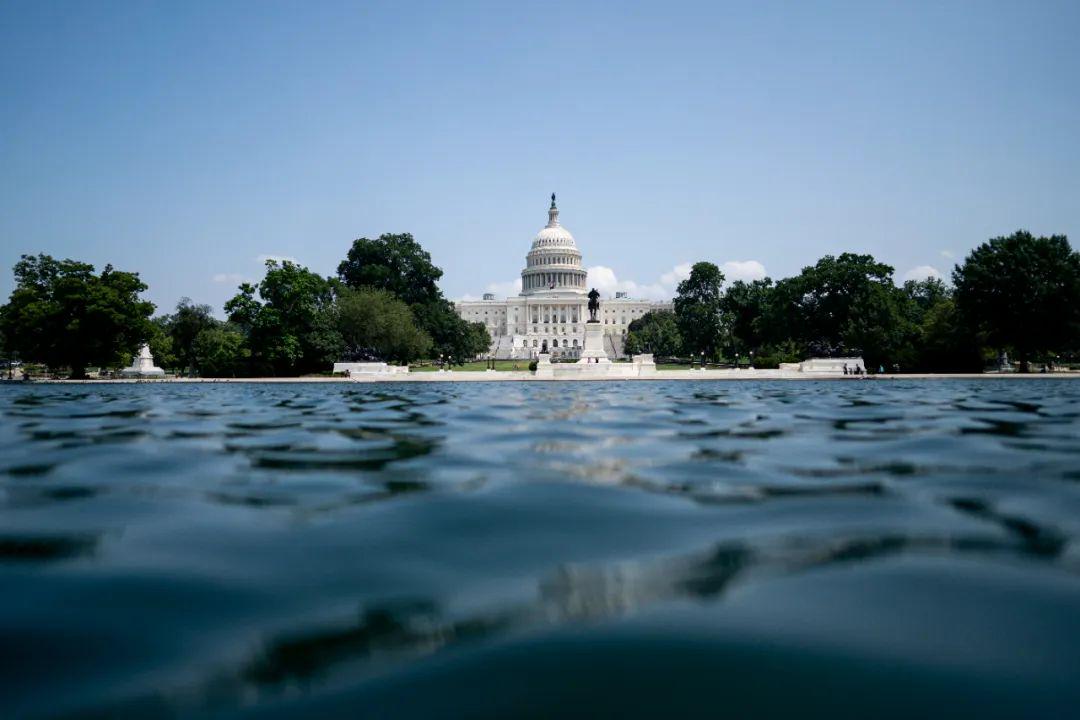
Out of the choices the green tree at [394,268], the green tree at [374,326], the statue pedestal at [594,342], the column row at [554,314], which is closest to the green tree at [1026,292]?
the statue pedestal at [594,342]

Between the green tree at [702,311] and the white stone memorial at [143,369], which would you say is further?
the green tree at [702,311]

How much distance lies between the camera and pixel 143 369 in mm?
64000

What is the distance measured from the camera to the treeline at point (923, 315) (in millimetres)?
47844

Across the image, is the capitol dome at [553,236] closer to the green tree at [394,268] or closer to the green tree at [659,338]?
the green tree at [659,338]

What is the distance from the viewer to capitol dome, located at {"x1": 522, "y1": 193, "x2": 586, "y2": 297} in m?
168

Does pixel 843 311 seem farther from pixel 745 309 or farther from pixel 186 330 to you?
pixel 186 330

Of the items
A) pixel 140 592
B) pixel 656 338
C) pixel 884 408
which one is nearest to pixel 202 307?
pixel 656 338

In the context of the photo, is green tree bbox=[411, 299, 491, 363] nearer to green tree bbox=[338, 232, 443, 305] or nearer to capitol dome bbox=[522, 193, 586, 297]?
green tree bbox=[338, 232, 443, 305]

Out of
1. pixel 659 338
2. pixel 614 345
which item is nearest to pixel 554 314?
pixel 614 345

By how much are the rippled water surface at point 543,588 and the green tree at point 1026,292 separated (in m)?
48.5

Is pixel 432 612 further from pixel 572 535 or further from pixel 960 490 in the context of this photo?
pixel 960 490

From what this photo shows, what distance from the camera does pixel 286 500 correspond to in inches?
234

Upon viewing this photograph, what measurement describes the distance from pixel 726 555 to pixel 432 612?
1859mm

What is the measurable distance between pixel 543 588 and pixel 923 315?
77764mm
